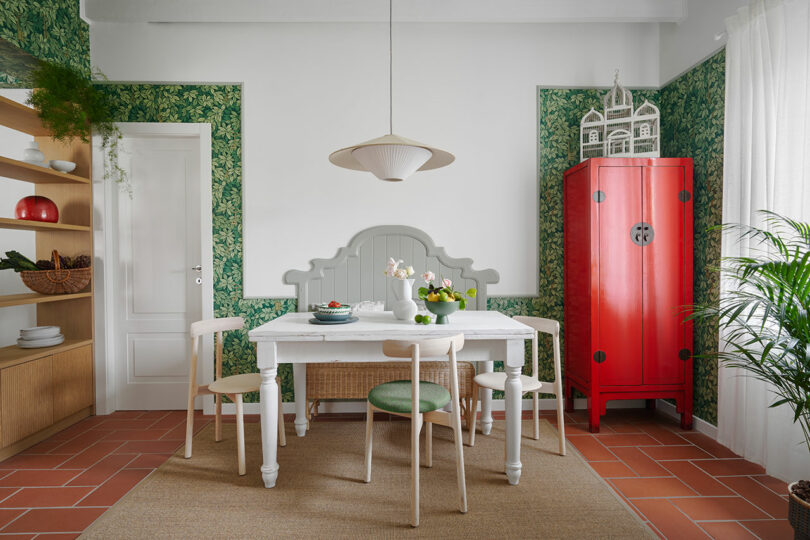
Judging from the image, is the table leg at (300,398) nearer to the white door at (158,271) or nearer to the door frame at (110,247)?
the door frame at (110,247)

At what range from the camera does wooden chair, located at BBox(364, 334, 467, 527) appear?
203cm

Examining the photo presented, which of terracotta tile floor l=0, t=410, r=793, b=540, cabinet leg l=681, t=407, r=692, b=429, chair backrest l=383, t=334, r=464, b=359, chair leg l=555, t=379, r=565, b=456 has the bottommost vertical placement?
terracotta tile floor l=0, t=410, r=793, b=540

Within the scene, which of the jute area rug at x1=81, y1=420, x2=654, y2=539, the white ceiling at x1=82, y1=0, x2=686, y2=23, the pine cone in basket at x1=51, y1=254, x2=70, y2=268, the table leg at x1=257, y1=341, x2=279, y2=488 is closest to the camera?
the jute area rug at x1=81, y1=420, x2=654, y2=539

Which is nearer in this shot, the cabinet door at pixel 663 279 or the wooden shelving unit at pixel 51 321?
the wooden shelving unit at pixel 51 321

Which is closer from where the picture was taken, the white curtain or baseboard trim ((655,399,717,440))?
the white curtain

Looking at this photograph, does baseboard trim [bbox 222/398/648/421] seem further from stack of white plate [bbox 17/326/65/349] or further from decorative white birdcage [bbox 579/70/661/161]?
decorative white birdcage [bbox 579/70/661/161]

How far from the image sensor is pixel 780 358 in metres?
1.82

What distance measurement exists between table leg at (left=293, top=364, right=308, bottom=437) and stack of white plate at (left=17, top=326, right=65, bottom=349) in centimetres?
175

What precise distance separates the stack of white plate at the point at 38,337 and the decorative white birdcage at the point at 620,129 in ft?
13.6

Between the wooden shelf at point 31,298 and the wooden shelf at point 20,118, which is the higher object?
the wooden shelf at point 20,118

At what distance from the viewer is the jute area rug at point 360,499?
2020 millimetres

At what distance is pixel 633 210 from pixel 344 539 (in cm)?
277

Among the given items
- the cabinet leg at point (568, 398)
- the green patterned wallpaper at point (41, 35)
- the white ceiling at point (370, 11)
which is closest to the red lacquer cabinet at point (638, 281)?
the cabinet leg at point (568, 398)

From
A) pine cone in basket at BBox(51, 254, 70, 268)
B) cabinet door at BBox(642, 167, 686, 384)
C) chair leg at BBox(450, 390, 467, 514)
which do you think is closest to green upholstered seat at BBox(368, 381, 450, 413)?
chair leg at BBox(450, 390, 467, 514)
